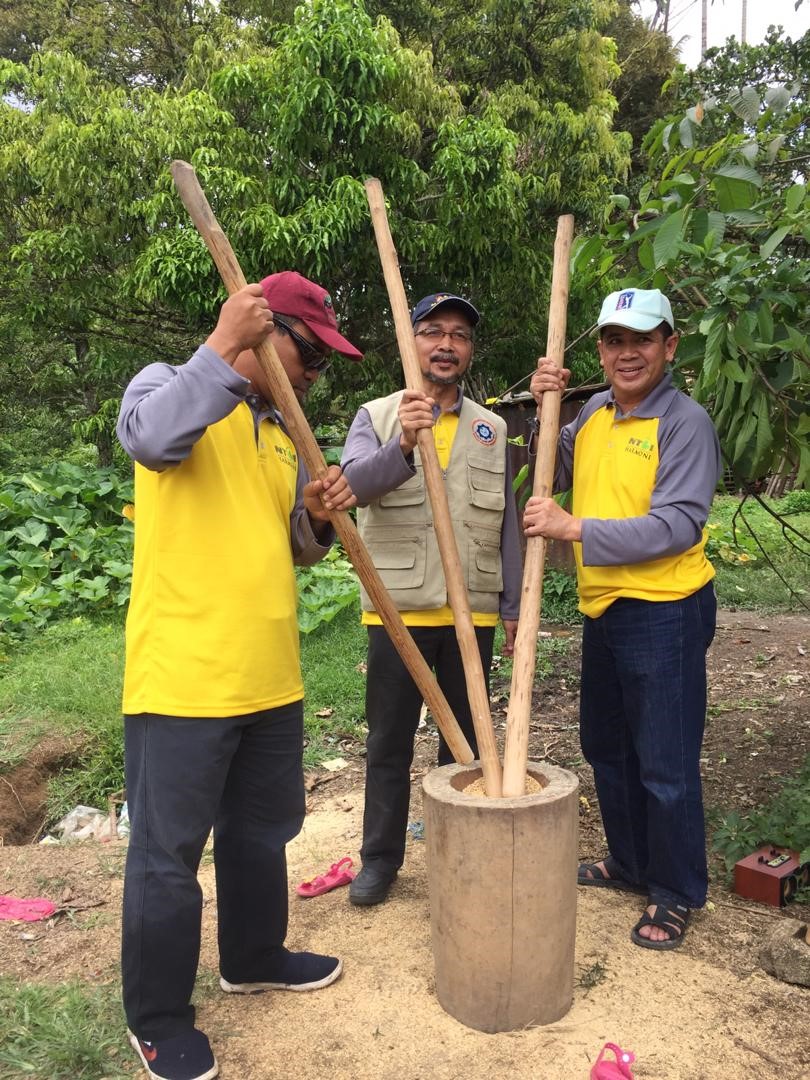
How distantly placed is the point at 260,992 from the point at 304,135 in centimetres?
795

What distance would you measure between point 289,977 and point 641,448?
191 centimetres

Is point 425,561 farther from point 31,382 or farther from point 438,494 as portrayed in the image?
point 31,382

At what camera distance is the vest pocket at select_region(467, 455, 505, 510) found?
3.15 m

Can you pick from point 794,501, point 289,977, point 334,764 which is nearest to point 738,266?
point 289,977

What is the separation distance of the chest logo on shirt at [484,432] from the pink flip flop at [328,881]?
5.56 feet

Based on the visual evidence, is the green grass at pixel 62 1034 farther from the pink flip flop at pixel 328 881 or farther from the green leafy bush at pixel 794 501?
the green leafy bush at pixel 794 501

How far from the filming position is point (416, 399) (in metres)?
2.63

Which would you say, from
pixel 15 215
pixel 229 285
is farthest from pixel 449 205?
pixel 229 285

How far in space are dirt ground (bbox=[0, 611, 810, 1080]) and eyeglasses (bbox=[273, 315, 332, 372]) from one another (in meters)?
1.80

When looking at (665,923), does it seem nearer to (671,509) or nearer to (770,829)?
(770,829)

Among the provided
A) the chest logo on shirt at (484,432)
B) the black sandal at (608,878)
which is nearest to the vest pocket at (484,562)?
the chest logo on shirt at (484,432)

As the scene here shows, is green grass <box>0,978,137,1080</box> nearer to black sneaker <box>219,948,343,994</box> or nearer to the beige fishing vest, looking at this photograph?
black sneaker <box>219,948,343,994</box>

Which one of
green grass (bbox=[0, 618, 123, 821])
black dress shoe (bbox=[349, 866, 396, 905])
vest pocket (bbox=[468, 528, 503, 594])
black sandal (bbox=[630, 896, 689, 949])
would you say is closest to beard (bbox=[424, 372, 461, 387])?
vest pocket (bbox=[468, 528, 503, 594])

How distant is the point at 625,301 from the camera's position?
2764 mm
